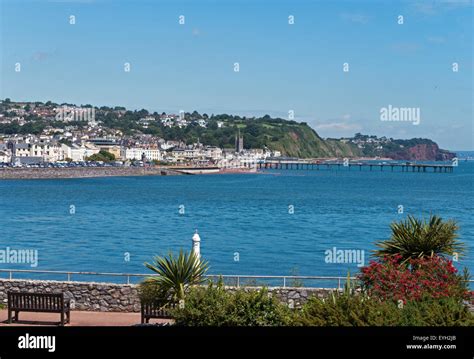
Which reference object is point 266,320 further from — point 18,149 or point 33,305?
point 18,149

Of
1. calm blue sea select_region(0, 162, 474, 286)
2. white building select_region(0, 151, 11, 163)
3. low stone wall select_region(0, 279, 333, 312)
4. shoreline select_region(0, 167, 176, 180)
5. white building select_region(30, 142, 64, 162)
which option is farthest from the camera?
white building select_region(30, 142, 64, 162)

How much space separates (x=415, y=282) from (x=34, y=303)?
22.6 ft

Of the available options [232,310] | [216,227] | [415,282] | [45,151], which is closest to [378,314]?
[232,310]

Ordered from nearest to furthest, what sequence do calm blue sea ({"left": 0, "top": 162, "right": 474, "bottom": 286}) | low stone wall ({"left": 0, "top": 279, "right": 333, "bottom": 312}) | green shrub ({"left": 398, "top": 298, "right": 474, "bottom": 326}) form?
green shrub ({"left": 398, "top": 298, "right": 474, "bottom": 326}) → low stone wall ({"left": 0, "top": 279, "right": 333, "bottom": 312}) → calm blue sea ({"left": 0, "top": 162, "right": 474, "bottom": 286})

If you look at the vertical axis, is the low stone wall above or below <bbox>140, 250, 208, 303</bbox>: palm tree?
below

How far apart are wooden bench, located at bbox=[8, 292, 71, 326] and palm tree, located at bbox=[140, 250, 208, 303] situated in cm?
158

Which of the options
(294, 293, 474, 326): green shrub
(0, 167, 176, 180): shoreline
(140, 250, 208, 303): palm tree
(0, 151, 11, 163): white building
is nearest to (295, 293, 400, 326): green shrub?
(294, 293, 474, 326): green shrub

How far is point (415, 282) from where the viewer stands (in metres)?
11.6

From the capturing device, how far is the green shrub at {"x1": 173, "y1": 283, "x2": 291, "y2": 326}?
33.7ft

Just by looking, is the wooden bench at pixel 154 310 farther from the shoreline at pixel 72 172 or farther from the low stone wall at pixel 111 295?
the shoreline at pixel 72 172

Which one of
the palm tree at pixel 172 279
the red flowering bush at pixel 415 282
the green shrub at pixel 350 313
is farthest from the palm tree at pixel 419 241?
the green shrub at pixel 350 313

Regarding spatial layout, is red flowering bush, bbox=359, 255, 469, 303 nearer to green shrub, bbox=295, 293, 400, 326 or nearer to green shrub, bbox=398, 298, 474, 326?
green shrub, bbox=398, 298, 474, 326
